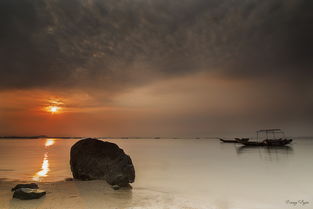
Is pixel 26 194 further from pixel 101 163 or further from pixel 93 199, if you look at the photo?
pixel 101 163

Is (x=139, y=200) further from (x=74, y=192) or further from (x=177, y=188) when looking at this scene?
(x=177, y=188)

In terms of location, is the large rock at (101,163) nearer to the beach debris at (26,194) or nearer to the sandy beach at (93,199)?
the sandy beach at (93,199)

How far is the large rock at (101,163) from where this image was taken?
13.8m

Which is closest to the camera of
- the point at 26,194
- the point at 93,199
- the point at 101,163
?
the point at 26,194

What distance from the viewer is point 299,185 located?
676 inches

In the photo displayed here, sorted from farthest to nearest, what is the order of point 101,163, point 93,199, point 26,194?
point 101,163
point 93,199
point 26,194

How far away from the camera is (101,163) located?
1438 cm

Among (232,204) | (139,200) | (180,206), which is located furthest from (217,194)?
(139,200)

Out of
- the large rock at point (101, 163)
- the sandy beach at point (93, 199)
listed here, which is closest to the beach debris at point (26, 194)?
the sandy beach at point (93, 199)

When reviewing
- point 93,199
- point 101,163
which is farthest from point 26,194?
point 101,163

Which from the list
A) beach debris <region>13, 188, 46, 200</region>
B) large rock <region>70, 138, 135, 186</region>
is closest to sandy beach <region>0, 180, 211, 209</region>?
beach debris <region>13, 188, 46, 200</region>

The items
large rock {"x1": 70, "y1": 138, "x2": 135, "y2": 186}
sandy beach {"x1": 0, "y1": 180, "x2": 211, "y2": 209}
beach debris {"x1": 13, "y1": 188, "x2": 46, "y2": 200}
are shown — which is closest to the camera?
sandy beach {"x1": 0, "y1": 180, "x2": 211, "y2": 209}

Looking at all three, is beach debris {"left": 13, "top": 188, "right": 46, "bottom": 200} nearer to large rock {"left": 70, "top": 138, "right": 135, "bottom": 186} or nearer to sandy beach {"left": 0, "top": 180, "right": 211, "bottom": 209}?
sandy beach {"left": 0, "top": 180, "right": 211, "bottom": 209}

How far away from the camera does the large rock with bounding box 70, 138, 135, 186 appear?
13.8 m
